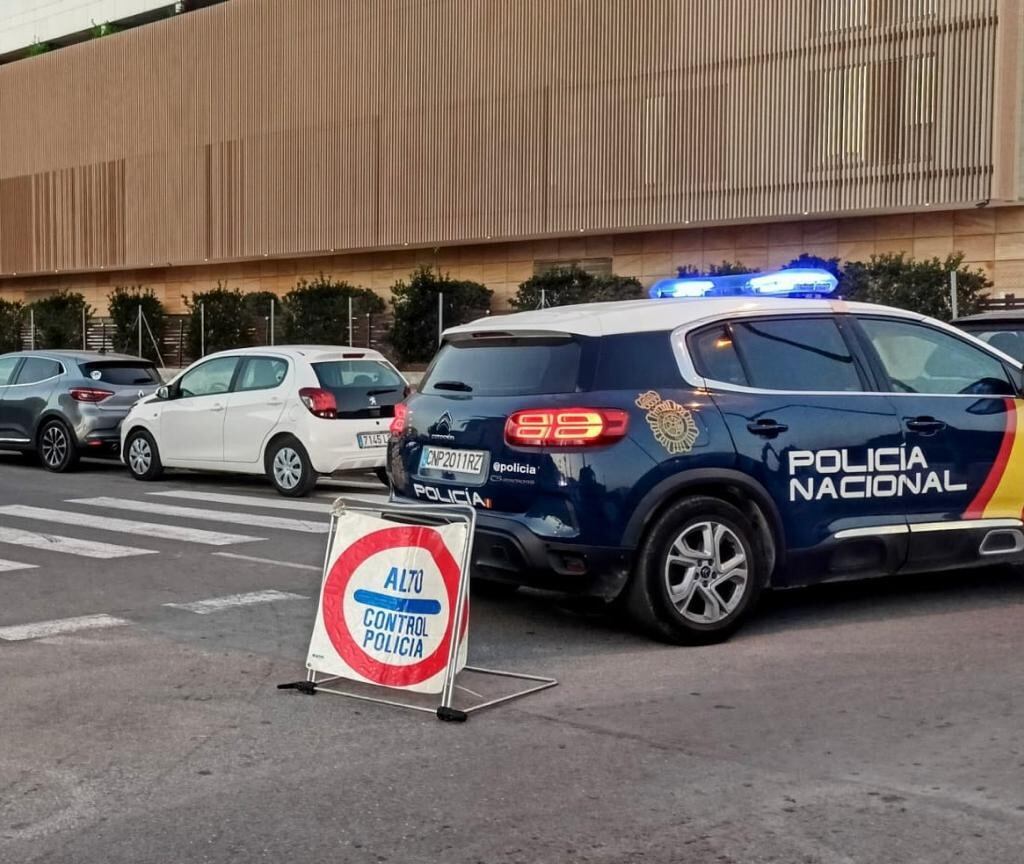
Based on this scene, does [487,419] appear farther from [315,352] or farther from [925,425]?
[315,352]

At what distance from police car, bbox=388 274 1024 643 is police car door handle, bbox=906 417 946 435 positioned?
11 millimetres

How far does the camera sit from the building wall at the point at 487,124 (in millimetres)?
24109

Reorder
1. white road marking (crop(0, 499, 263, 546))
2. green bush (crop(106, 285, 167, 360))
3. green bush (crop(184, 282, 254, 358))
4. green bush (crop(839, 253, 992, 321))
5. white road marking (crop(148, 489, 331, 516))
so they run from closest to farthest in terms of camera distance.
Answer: white road marking (crop(0, 499, 263, 546)) → white road marking (crop(148, 489, 331, 516)) → green bush (crop(839, 253, 992, 321)) → green bush (crop(184, 282, 254, 358)) → green bush (crop(106, 285, 167, 360))

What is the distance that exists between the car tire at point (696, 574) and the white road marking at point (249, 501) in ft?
20.5

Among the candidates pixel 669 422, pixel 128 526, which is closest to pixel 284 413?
pixel 128 526

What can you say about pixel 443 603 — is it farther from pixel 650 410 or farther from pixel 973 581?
pixel 973 581

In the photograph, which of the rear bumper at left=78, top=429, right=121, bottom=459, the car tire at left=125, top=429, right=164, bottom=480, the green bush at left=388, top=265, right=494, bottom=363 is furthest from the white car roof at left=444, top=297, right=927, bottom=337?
the green bush at left=388, top=265, right=494, bottom=363

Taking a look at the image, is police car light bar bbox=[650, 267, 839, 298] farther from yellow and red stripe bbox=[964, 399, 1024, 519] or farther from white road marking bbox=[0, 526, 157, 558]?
white road marking bbox=[0, 526, 157, 558]

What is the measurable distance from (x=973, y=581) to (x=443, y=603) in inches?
170

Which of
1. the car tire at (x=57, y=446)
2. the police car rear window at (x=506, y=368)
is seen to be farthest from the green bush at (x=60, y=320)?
the police car rear window at (x=506, y=368)

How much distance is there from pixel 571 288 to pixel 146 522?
1779 cm

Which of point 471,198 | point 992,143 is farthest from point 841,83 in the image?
point 471,198

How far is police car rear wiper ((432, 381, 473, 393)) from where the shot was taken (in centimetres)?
743

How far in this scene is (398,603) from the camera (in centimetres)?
600
